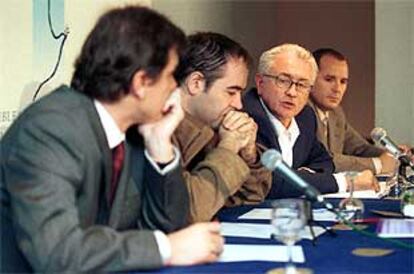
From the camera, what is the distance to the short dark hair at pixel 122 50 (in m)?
1.35

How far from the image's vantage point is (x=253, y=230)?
1.72 m

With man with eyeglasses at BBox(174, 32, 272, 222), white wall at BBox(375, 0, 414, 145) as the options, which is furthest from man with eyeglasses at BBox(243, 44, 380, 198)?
white wall at BBox(375, 0, 414, 145)

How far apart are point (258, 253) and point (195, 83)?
713 millimetres

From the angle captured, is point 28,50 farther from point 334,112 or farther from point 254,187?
point 334,112

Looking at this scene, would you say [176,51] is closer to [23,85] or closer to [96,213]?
[96,213]

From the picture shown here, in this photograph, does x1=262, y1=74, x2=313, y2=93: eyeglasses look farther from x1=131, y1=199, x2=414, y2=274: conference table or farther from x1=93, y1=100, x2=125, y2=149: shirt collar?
x1=93, y1=100, x2=125, y2=149: shirt collar

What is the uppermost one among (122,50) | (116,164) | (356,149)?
(122,50)

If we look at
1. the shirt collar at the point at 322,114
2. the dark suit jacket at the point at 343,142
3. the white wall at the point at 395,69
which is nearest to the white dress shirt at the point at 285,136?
the dark suit jacket at the point at 343,142

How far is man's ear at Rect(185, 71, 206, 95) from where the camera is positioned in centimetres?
201

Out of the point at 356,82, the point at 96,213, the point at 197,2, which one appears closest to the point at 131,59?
the point at 96,213

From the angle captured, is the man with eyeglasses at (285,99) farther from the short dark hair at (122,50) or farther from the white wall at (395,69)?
the white wall at (395,69)

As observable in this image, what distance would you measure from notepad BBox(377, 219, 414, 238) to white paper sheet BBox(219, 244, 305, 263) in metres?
0.28

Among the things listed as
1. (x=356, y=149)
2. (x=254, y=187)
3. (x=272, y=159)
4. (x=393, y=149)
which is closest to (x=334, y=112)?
(x=356, y=149)

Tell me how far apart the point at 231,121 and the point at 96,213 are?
702 millimetres
